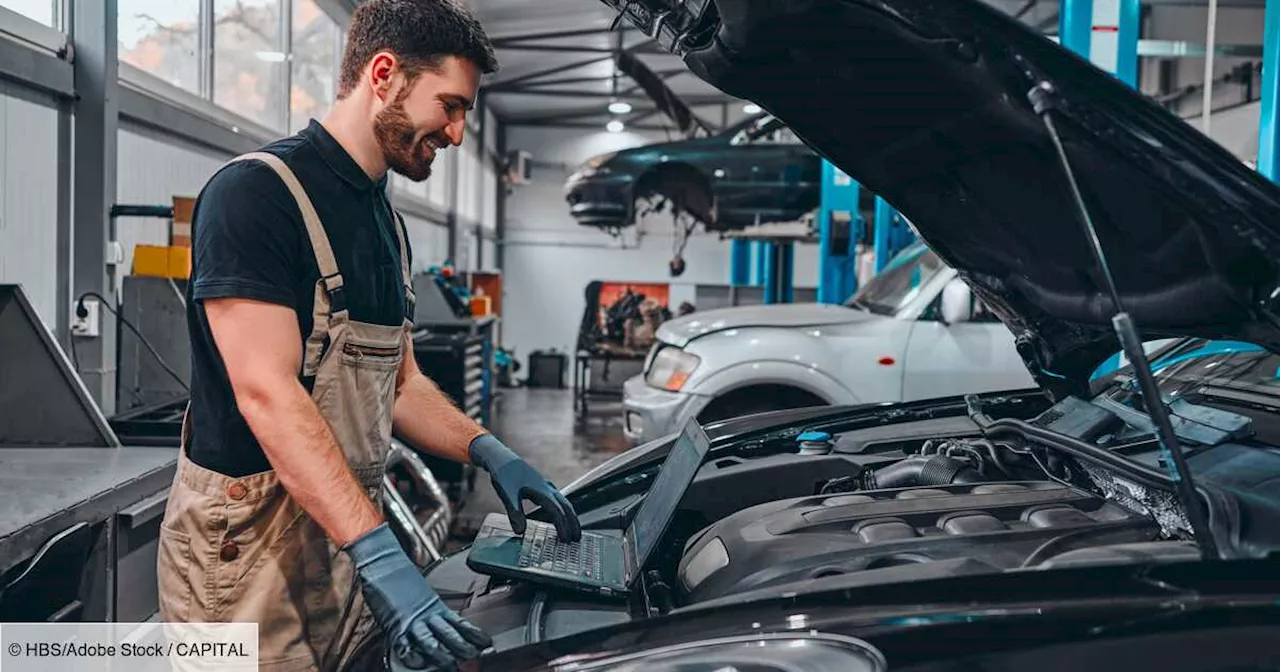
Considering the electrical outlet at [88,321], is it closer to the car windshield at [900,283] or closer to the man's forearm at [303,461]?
the man's forearm at [303,461]

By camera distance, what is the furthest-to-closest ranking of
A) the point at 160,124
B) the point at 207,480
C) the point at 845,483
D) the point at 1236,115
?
the point at 1236,115 < the point at 160,124 < the point at 845,483 < the point at 207,480

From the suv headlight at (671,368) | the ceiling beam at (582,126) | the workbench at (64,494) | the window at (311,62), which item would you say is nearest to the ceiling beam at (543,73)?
the ceiling beam at (582,126)

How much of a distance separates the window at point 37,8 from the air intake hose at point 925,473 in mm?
3342

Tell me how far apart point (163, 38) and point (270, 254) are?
4133 mm

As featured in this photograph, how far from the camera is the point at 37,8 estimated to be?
3.63 meters

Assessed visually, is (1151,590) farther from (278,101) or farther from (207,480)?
(278,101)

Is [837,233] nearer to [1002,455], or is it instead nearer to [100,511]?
[1002,455]

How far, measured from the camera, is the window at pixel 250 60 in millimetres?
5746

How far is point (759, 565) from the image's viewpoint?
1.54 meters

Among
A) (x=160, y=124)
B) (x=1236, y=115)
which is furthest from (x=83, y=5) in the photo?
(x=1236, y=115)

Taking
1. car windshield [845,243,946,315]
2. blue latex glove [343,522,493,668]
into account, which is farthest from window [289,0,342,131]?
blue latex glove [343,522,493,668]


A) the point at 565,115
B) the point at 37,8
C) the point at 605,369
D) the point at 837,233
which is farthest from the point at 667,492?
the point at 565,115

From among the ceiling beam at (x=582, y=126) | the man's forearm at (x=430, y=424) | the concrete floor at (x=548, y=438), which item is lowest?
the concrete floor at (x=548, y=438)

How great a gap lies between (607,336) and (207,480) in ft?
32.3
